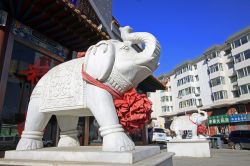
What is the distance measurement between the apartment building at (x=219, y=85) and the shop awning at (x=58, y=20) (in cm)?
1588

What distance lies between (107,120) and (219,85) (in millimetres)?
29415

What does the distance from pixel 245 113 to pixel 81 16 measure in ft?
84.6

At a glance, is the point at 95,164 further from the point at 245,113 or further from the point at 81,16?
the point at 245,113

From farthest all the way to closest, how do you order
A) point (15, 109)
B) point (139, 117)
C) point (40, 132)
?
1. point (15, 109)
2. point (40, 132)
3. point (139, 117)

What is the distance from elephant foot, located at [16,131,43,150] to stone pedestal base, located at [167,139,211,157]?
7.81m

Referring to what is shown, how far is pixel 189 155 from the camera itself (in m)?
9.12

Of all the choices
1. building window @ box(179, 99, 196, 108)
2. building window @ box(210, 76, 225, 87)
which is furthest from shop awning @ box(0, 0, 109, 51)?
building window @ box(179, 99, 196, 108)

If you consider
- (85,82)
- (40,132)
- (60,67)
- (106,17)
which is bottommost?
(40,132)

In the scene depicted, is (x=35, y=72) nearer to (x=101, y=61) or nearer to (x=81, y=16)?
(x=81, y=16)

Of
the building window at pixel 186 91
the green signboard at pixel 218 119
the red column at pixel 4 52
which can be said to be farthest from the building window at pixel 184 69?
the red column at pixel 4 52

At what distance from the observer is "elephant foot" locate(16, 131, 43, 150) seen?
2.20 metres

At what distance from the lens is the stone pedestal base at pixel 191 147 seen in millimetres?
8914

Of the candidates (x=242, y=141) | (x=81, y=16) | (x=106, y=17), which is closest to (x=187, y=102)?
(x=242, y=141)

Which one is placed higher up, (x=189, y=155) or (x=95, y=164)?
(x=95, y=164)
